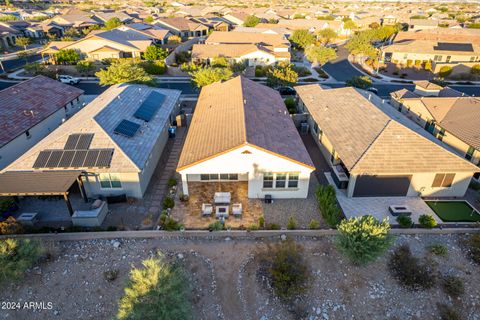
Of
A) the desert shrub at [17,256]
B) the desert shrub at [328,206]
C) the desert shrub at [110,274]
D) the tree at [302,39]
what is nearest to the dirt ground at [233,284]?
the desert shrub at [110,274]

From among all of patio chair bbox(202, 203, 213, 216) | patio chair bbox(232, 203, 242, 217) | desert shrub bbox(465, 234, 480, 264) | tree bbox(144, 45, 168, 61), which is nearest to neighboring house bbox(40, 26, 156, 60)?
tree bbox(144, 45, 168, 61)

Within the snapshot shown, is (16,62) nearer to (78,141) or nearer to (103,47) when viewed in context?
(103,47)

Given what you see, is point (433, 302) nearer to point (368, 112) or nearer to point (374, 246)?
point (374, 246)

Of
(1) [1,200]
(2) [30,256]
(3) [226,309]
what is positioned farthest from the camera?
(1) [1,200]

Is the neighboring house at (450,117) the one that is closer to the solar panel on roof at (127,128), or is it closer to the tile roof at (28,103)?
the solar panel on roof at (127,128)

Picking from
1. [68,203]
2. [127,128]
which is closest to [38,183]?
[68,203]

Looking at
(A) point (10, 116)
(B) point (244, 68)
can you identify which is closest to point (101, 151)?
(A) point (10, 116)

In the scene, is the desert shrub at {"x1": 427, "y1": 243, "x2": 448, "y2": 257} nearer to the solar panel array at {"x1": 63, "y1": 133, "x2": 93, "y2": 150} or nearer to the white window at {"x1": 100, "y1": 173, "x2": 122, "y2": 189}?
the white window at {"x1": 100, "y1": 173, "x2": 122, "y2": 189}
